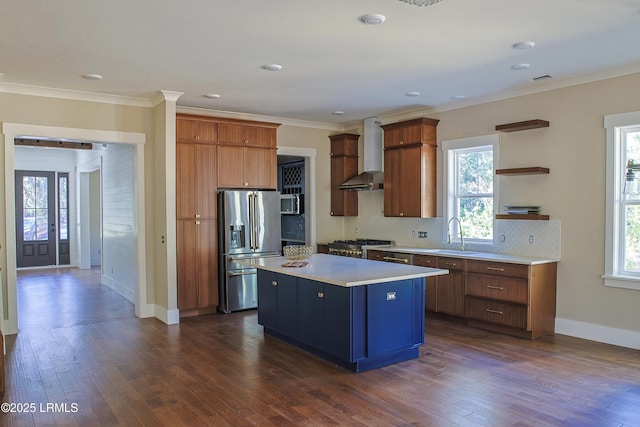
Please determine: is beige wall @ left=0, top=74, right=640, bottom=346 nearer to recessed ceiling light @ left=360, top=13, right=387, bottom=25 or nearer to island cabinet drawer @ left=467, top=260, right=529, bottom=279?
island cabinet drawer @ left=467, top=260, right=529, bottom=279

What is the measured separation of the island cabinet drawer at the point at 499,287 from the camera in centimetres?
496

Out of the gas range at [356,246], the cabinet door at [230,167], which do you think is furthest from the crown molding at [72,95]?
the gas range at [356,246]

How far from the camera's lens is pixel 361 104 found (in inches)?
251

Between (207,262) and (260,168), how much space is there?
59.3 inches

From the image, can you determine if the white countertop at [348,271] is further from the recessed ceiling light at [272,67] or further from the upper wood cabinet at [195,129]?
the upper wood cabinet at [195,129]

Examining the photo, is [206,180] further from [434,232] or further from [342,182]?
[434,232]

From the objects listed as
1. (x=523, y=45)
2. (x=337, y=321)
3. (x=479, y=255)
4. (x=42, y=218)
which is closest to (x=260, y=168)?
(x=479, y=255)

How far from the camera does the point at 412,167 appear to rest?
648 centimetres

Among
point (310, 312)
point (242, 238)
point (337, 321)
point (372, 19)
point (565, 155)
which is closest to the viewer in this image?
point (372, 19)

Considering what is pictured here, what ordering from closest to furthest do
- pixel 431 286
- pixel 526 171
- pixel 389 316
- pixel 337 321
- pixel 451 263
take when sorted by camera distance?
pixel 337 321 → pixel 389 316 → pixel 526 171 → pixel 451 263 → pixel 431 286

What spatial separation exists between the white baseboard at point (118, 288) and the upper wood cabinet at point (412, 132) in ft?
14.1

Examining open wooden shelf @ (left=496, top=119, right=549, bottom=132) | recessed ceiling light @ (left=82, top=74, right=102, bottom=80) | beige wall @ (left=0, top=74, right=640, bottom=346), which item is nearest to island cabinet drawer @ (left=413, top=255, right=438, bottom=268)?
beige wall @ (left=0, top=74, right=640, bottom=346)

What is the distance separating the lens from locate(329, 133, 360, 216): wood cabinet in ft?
25.1

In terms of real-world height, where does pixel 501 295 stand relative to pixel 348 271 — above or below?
below
